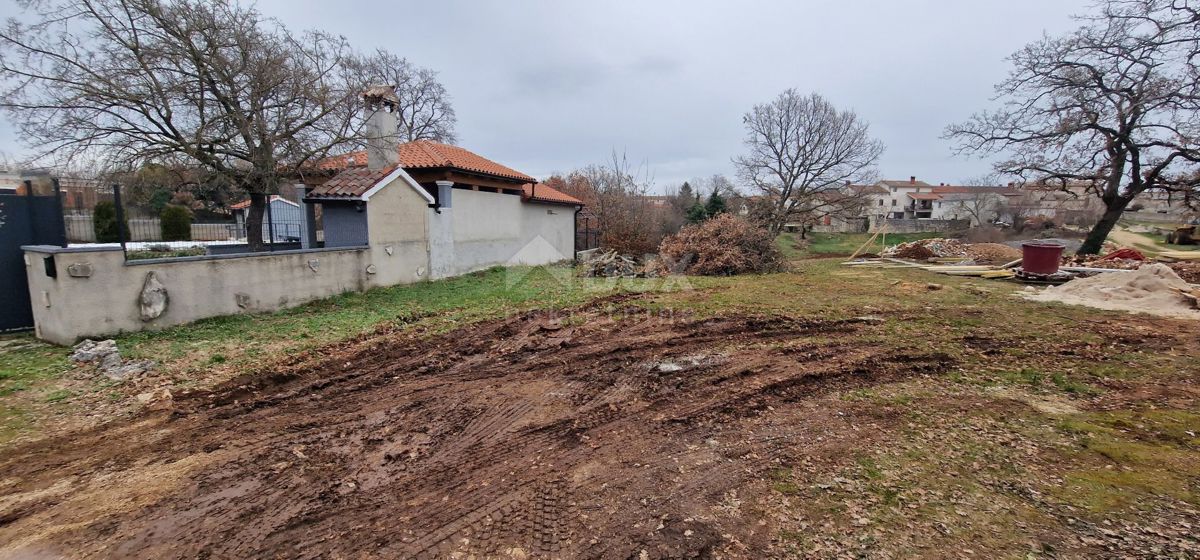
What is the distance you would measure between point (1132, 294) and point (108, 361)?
56.5 ft

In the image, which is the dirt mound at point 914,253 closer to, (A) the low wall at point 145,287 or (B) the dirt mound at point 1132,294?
(B) the dirt mound at point 1132,294

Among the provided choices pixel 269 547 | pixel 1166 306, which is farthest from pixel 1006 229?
pixel 269 547

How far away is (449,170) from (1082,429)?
13.4 m

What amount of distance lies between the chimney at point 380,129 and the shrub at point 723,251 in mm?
9595

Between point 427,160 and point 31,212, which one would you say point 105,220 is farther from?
point 427,160

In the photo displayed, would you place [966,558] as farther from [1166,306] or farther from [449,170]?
[449,170]

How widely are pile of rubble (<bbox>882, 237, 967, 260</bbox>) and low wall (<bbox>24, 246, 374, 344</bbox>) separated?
74.0 ft

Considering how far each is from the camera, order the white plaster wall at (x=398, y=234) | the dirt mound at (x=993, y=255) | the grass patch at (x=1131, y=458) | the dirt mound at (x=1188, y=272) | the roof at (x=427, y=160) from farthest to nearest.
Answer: the dirt mound at (x=993, y=255)
the roof at (x=427, y=160)
the dirt mound at (x=1188, y=272)
the white plaster wall at (x=398, y=234)
the grass patch at (x=1131, y=458)

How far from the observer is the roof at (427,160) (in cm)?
1340

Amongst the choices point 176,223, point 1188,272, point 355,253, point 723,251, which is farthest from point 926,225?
point 176,223

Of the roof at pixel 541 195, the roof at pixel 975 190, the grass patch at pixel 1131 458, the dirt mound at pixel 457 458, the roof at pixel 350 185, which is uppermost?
the roof at pixel 975 190

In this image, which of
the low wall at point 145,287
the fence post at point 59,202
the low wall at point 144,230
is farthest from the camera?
the low wall at point 144,230

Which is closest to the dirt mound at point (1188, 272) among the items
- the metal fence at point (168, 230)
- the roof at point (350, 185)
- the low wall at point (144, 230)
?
the roof at point (350, 185)

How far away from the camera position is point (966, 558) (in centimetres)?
249
